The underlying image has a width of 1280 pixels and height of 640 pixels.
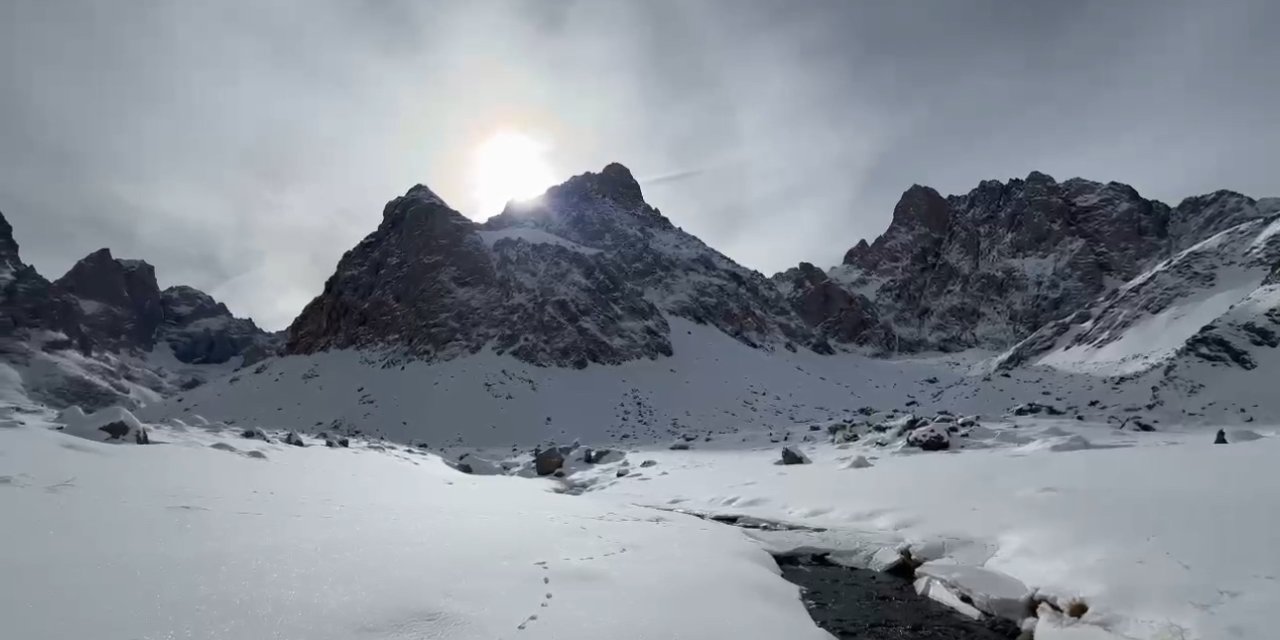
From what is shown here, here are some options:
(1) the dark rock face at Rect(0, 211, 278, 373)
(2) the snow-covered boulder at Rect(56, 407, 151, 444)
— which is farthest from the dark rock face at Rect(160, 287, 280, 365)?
(2) the snow-covered boulder at Rect(56, 407, 151, 444)

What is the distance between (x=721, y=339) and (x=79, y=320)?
118m

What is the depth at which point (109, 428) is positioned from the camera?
11.8m

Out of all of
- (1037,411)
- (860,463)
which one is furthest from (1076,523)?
(1037,411)

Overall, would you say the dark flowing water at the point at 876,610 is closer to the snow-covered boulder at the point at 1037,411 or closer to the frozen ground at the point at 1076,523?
the frozen ground at the point at 1076,523

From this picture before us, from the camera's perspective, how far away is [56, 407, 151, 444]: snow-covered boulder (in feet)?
38.5

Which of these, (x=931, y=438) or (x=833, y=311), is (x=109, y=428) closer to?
(x=931, y=438)

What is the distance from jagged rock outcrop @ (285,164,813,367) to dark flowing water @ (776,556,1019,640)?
37859 millimetres

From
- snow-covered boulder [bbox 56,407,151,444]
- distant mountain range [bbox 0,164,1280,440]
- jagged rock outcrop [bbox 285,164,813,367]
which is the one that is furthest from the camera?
jagged rock outcrop [bbox 285,164,813,367]

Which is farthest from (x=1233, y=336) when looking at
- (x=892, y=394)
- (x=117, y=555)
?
(x=117, y=555)

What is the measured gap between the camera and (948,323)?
92.7 meters

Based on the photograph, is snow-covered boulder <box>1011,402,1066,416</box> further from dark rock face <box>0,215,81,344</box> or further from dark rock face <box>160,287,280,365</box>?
dark rock face <box>0,215,81,344</box>

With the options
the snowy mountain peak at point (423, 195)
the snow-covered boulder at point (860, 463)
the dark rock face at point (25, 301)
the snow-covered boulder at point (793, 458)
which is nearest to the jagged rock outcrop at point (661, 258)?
the snowy mountain peak at point (423, 195)

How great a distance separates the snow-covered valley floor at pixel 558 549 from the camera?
15.0 ft

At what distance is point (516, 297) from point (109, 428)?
4021 cm
